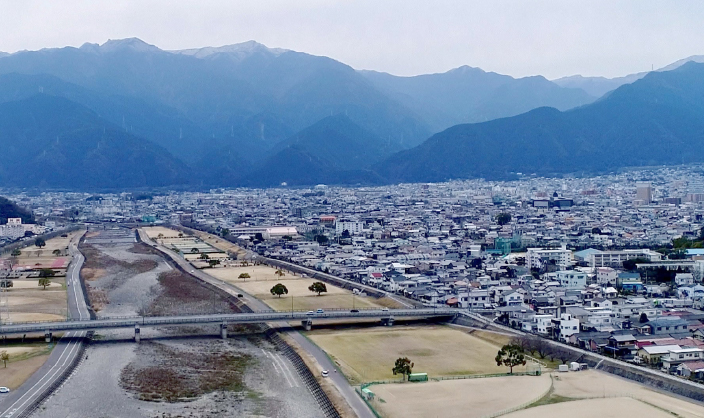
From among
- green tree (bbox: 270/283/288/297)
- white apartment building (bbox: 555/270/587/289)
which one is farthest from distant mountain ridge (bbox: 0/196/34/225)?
white apartment building (bbox: 555/270/587/289)

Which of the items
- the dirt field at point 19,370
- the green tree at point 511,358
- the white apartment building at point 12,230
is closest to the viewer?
the dirt field at point 19,370

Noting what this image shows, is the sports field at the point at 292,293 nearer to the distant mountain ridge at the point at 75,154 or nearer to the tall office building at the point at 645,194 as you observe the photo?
the tall office building at the point at 645,194

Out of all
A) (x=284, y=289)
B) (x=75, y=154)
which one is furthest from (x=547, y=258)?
(x=75, y=154)

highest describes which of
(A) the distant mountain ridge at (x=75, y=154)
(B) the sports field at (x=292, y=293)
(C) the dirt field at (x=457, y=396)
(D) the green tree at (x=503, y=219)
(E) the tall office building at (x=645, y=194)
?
→ (A) the distant mountain ridge at (x=75, y=154)

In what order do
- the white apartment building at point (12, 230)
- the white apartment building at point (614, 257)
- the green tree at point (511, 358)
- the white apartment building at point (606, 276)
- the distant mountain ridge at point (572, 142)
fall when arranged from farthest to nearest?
A: the distant mountain ridge at point (572, 142), the white apartment building at point (12, 230), the white apartment building at point (614, 257), the white apartment building at point (606, 276), the green tree at point (511, 358)

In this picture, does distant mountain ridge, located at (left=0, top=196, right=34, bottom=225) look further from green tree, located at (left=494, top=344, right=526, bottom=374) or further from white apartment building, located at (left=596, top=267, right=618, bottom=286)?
green tree, located at (left=494, top=344, right=526, bottom=374)

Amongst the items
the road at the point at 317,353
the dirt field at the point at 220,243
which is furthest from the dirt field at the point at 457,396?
→ the dirt field at the point at 220,243

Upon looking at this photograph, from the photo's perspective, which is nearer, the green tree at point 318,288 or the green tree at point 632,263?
the green tree at point 318,288
